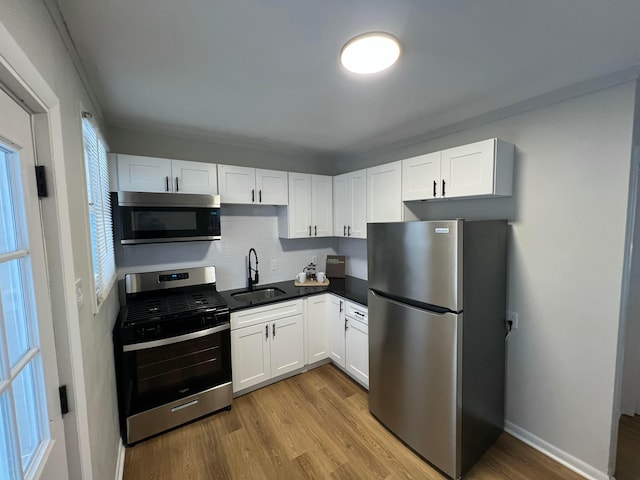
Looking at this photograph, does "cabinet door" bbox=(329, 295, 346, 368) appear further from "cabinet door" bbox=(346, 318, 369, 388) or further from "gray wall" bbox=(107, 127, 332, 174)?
"gray wall" bbox=(107, 127, 332, 174)

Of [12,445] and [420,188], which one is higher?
[420,188]

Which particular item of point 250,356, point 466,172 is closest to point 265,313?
point 250,356

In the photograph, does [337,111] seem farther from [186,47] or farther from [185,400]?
[185,400]

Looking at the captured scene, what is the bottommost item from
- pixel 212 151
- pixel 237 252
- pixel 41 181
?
pixel 237 252

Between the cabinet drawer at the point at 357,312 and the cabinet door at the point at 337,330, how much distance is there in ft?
0.30

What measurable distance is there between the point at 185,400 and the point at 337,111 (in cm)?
258

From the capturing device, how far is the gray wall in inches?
95.6

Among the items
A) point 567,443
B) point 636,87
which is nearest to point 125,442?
point 567,443

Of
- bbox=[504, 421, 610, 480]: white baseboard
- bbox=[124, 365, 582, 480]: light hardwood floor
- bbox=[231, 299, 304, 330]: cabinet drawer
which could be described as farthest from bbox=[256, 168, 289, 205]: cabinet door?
bbox=[504, 421, 610, 480]: white baseboard

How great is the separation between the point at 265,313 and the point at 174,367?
2.74ft

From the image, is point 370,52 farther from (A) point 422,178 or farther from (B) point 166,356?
(B) point 166,356

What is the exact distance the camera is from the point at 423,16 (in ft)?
3.69

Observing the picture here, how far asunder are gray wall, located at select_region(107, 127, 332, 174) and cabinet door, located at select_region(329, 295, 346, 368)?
1.70m

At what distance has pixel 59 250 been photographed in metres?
0.98
